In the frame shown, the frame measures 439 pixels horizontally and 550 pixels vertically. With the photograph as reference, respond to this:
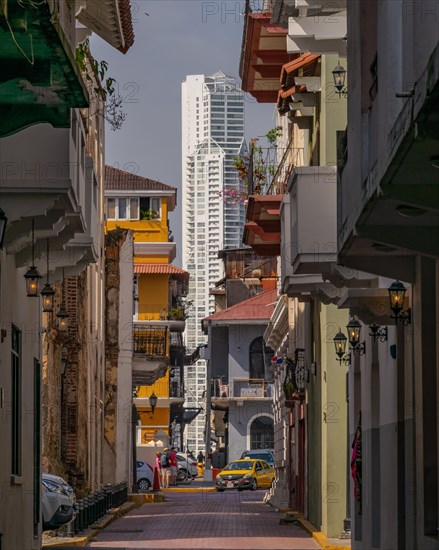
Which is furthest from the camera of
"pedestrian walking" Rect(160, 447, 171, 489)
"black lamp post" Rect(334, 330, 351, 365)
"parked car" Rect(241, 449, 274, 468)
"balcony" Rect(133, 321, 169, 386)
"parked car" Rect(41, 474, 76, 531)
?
"parked car" Rect(241, 449, 274, 468)

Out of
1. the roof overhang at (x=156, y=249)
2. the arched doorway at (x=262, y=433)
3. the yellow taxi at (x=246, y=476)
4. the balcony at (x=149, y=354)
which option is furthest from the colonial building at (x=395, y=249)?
the arched doorway at (x=262, y=433)

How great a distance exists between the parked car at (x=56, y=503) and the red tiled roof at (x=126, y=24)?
744cm

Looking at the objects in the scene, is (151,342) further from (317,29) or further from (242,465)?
(317,29)

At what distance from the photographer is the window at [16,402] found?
72.6 ft

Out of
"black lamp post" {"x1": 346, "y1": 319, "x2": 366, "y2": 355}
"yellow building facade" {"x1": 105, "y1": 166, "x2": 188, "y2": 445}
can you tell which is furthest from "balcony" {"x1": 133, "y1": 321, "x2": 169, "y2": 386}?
"black lamp post" {"x1": 346, "y1": 319, "x2": 366, "y2": 355}

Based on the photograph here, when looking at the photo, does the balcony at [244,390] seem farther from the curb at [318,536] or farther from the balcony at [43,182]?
the balcony at [43,182]

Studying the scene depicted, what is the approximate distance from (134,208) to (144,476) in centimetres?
2399

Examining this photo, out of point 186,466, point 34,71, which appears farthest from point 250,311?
point 34,71

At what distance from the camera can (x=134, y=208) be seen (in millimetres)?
82062

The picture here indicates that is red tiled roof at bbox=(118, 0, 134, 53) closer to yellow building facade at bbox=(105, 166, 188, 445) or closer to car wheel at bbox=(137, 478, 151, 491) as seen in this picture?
car wheel at bbox=(137, 478, 151, 491)

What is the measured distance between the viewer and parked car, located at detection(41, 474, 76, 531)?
26812mm

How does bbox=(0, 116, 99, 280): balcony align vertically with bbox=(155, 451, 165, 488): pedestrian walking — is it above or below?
above

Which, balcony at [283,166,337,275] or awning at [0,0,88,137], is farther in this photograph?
balcony at [283,166,337,275]

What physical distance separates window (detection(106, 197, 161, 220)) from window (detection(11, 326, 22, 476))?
58.1 meters
